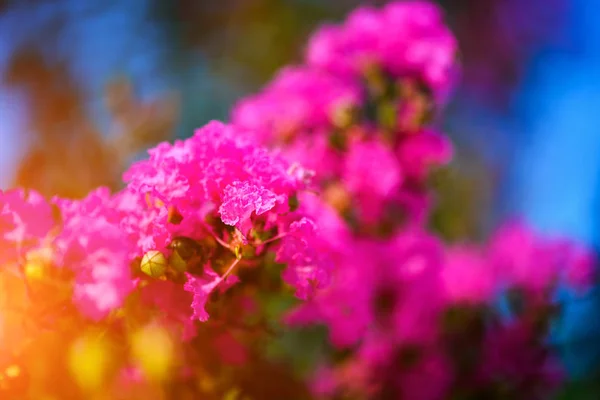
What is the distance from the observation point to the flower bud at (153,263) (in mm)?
563

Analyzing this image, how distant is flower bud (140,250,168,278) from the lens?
563mm

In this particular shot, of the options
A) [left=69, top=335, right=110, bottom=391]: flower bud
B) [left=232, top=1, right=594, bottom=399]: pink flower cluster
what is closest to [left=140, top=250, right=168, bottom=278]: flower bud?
[left=69, top=335, right=110, bottom=391]: flower bud

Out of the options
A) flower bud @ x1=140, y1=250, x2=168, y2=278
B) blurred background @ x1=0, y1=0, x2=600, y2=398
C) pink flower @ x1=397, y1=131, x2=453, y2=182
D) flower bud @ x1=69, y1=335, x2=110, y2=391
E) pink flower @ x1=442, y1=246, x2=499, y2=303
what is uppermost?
blurred background @ x1=0, y1=0, x2=600, y2=398

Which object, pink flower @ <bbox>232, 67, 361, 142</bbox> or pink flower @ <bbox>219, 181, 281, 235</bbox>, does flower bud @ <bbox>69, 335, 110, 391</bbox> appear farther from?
pink flower @ <bbox>232, 67, 361, 142</bbox>

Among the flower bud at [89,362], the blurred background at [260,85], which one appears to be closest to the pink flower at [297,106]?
the blurred background at [260,85]

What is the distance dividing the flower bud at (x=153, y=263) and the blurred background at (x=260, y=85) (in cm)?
41

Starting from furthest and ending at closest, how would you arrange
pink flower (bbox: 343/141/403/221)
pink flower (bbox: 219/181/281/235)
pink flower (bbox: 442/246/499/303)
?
pink flower (bbox: 442/246/499/303), pink flower (bbox: 343/141/403/221), pink flower (bbox: 219/181/281/235)

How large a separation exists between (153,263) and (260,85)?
4.03 feet

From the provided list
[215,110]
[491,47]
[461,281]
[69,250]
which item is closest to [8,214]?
[69,250]

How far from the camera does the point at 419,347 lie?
3.24ft

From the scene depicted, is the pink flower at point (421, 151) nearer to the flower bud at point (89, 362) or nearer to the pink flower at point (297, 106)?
the pink flower at point (297, 106)

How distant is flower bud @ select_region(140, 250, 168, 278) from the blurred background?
409 mm

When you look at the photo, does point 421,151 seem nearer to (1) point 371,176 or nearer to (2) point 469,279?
(1) point 371,176

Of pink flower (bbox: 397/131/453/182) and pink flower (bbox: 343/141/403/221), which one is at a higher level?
pink flower (bbox: 397/131/453/182)
